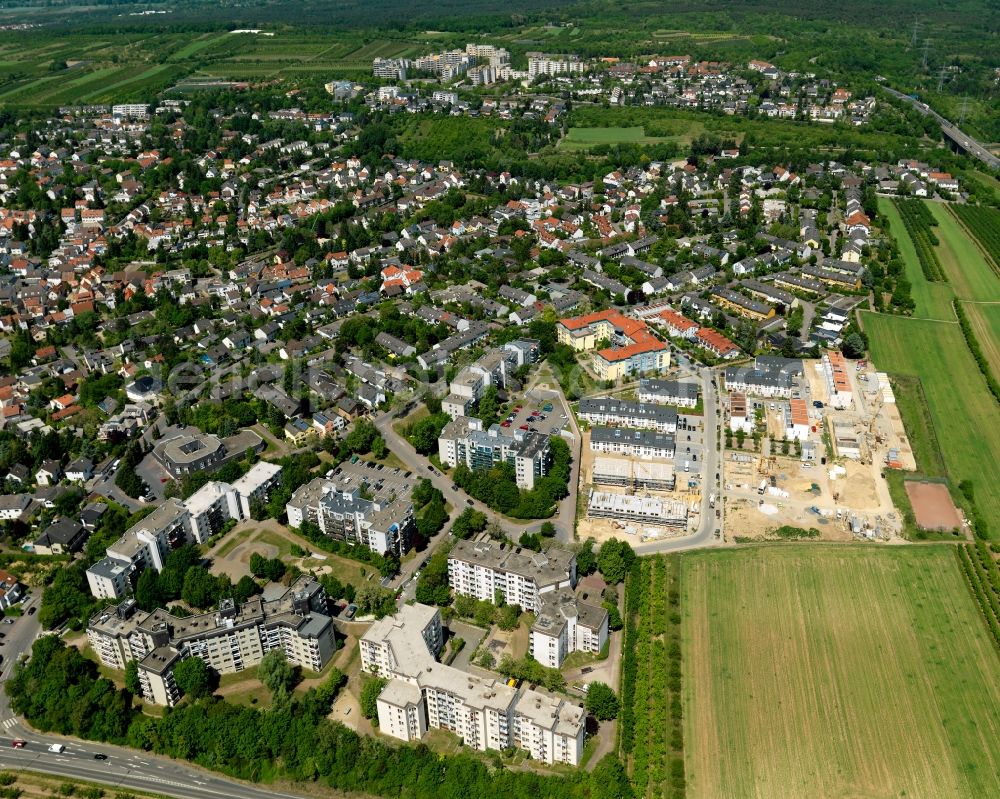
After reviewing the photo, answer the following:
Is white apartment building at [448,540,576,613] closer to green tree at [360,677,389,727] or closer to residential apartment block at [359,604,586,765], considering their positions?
residential apartment block at [359,604,586,765]

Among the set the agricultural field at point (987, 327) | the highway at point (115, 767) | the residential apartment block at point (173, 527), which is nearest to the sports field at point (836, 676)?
the highway at point (115, 767)

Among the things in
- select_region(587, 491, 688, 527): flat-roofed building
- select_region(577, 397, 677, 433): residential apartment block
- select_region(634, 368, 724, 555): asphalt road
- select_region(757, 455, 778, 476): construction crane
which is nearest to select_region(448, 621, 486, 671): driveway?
select_region(634, 368, 724, 555): asphalt road

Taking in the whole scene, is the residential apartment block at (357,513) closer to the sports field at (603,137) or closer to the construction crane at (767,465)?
the construction crane at (767,465)

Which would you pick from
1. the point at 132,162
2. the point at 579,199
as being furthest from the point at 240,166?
the point at 579,199

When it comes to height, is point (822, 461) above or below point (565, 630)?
below

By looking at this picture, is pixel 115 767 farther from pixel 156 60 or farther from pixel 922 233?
pixel 156 60

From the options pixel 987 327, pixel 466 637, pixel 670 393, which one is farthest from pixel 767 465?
pixel 987 327
